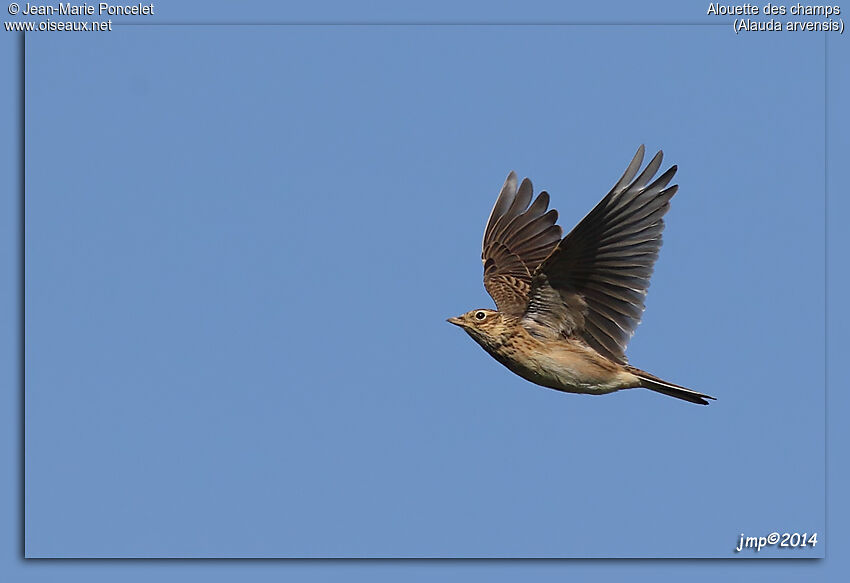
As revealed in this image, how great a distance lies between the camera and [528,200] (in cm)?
1345

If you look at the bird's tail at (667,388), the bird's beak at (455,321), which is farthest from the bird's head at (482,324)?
the bird's tail at (667,388)

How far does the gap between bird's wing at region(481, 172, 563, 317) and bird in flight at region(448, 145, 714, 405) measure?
3.81 ft

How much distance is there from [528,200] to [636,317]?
237 centimetres

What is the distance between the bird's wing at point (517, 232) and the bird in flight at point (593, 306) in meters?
1.16

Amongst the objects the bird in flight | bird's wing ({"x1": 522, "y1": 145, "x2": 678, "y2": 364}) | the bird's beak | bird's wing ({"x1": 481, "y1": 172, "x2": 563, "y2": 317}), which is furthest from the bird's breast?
bird's wing ({"x1": 481, "y1": 172, "x2": 563, "y2": 317})

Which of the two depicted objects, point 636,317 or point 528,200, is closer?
point 636,317

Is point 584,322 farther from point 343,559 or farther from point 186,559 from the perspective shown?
point 186,559

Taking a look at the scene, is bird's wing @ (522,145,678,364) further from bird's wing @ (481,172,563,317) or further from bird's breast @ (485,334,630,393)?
bird's wing @ (481,172,563,317)

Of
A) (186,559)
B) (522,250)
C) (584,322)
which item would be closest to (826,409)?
(584,322)

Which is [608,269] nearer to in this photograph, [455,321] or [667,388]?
[667,388]

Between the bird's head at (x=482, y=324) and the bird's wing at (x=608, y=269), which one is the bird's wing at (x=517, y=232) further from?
the bird's wing at (x=608, y=269)

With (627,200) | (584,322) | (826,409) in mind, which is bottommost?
(826,409)

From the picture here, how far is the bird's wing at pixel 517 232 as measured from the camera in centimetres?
1325

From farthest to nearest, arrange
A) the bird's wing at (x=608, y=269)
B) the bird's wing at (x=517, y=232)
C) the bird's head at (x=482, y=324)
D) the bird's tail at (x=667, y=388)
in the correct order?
the bird's wing at (x=517, y=232), the bird's head at (x=482, y=324), the bird's tail at (x=667, y=388), the bird's wing at (x=608, y=269)
